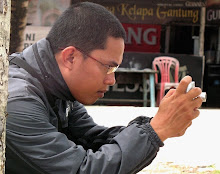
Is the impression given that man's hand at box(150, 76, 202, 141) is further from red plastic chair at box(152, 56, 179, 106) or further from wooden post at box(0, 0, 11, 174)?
red plastic chair at box(152, 56, 179, 106)

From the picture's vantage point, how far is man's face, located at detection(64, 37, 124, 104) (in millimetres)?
2062

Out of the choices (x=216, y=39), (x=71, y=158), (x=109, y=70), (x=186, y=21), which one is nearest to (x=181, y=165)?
(x=109, y=70)

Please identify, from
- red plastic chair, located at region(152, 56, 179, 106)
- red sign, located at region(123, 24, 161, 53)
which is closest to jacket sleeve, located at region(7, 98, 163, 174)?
red plastic chair, located at region(152, 56, 179, 106)

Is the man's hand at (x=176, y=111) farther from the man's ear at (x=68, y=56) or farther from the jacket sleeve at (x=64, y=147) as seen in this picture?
the man's ear at (x=68, y=56)

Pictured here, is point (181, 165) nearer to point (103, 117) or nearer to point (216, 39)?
point (103, 117)

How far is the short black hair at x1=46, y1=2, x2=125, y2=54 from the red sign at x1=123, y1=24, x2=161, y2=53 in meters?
9.87

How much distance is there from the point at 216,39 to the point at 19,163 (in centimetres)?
1194

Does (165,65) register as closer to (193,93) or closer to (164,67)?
(164,67)

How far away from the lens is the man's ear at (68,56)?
204 centimetres

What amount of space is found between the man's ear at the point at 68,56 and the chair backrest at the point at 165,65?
7.60 m

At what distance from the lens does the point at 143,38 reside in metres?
12.1

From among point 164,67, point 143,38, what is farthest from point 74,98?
point 143,38

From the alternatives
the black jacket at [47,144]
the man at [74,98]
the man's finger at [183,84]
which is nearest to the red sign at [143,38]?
the man at [74,98]

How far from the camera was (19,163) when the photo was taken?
1.85 meters
